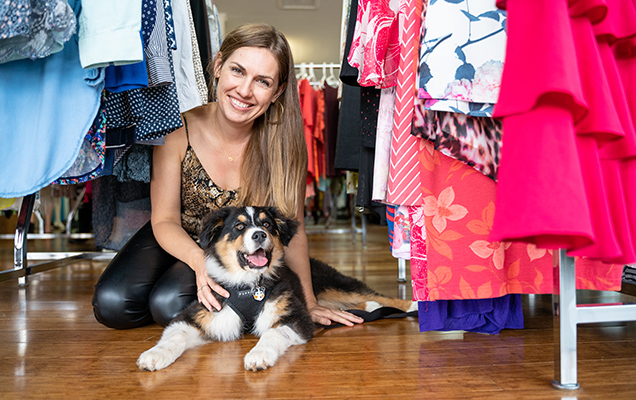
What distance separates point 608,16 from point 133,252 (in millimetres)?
2047

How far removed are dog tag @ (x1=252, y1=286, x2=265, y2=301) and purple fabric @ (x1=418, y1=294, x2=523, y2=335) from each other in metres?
0.63

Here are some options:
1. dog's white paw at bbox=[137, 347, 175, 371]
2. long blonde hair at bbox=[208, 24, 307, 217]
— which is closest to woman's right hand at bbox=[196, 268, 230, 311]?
dog's white paw at bbox=[137, 347, 175, 371]

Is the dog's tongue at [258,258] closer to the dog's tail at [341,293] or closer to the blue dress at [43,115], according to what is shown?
the dog's tail at [341,293]

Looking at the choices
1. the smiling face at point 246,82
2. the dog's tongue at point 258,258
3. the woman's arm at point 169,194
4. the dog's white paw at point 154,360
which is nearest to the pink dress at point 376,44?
the smiling face at point 246,82

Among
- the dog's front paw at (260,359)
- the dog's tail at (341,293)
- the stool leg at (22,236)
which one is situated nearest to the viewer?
the dog's front paw at (260,359)

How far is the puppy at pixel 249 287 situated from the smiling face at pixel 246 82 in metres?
0.47

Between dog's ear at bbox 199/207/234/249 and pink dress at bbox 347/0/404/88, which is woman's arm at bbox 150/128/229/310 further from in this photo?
pink dress at bbox 347/0/404/88

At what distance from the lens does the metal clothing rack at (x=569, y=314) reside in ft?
3.87

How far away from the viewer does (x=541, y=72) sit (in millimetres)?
946

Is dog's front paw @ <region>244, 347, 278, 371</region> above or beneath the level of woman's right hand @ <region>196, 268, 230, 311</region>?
beneath

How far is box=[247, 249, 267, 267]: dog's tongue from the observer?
2014mm

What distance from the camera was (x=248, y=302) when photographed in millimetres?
1900

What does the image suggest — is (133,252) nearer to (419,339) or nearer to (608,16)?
(419,339)

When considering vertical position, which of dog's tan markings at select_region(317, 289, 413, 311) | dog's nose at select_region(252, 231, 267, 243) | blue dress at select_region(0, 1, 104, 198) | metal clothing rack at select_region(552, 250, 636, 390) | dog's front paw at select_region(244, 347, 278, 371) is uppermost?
blue dress at select_region(0, 1, 104, 198)
